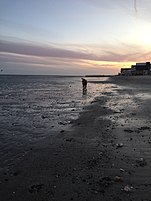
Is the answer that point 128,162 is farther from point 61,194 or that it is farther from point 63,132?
point 63,132

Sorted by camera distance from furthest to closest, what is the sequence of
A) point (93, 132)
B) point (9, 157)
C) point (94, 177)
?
1. point (93, 132)
2. point (9, 157)
3. point (94, 177)

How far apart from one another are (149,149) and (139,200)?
4.52 m

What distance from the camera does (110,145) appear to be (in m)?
12.2

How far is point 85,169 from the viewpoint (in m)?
9.37

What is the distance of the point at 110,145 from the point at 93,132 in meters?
3.00

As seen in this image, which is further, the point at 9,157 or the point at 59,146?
the point at 59,146

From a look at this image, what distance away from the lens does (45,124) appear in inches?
719

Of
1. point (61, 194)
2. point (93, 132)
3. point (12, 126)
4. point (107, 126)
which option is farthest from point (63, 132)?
point (61, 194)

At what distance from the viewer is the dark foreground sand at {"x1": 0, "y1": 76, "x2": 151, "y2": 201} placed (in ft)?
24.9

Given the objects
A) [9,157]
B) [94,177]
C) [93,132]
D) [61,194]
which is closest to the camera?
[61,194]

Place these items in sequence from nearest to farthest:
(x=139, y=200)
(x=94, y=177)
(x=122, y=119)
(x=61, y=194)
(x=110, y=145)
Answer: (x=139, y=200) < (x=61, y=194) < (x=94, y=177) < (x=110, y=145) < (x=122, y=119)

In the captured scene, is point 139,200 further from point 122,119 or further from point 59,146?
point 122,119

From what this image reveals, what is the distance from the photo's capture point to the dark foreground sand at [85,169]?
7590 millimetres

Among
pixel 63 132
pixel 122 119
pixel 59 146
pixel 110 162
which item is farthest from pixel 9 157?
pixel 122 119
